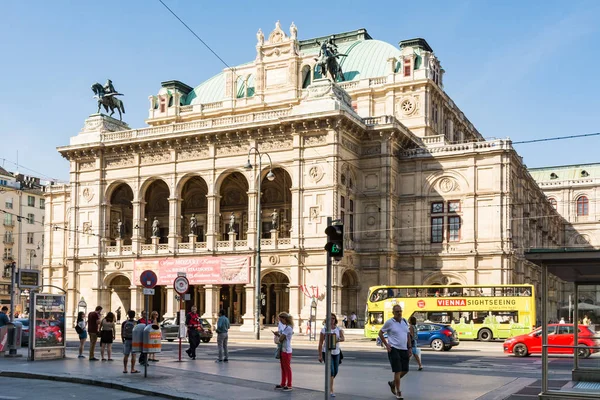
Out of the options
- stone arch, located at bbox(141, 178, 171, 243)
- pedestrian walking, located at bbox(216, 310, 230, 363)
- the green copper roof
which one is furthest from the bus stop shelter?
the green copper roof

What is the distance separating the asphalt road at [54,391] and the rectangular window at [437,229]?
132ft

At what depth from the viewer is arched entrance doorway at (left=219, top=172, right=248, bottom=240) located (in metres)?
62.1

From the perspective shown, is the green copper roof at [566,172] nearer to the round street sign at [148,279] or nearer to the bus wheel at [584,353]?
the round street sign at [148,279]

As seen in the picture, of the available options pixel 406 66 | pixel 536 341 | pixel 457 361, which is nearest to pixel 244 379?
pixel 457 361

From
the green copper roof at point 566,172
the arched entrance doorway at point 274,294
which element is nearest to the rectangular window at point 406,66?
the arched entrance doorway at point 274,294

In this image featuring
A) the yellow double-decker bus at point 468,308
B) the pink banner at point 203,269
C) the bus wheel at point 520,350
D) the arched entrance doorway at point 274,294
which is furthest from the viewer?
the arched entrance doorway at point 274,294

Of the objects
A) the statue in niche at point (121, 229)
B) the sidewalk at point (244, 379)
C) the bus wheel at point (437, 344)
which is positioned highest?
the statue in niche at point (121, 229)

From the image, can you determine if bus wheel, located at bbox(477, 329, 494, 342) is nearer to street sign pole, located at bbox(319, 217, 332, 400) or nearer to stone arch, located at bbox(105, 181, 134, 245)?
street sign pole, located at bbox(319, 217, 332, 400)

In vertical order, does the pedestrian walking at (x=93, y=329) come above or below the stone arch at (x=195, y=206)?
below

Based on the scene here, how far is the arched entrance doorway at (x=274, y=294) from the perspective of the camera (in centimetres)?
5847

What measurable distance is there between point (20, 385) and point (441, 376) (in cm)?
1092

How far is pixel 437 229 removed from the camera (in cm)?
5612

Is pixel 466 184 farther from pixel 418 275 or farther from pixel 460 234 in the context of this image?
pixel 418 275

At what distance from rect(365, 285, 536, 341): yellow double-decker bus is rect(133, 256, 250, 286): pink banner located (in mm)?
12274
